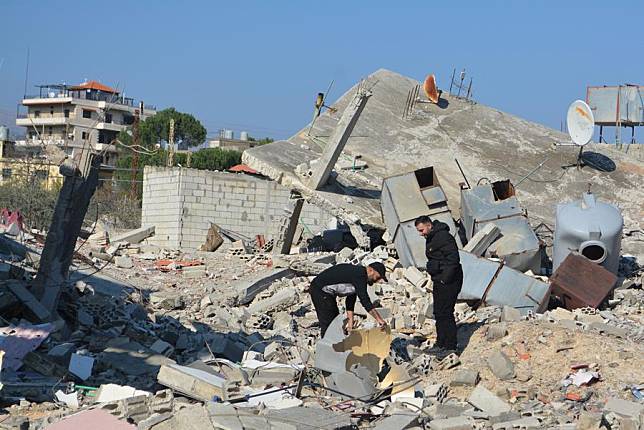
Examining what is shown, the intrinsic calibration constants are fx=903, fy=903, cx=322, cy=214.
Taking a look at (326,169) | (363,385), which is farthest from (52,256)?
(326,169)

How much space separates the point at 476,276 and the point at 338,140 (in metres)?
5.94

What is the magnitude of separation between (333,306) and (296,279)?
20.2 feet

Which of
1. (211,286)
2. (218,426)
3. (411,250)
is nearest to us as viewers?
(218,426)

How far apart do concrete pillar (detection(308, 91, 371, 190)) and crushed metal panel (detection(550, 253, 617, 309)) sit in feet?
19.4

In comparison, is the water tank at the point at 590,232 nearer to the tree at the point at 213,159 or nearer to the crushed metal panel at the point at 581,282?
the crushed metal panel at the point at 581,282

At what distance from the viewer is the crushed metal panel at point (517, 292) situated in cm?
1254

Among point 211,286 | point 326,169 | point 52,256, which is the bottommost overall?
point 211,286

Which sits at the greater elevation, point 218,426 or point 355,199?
point 355,199

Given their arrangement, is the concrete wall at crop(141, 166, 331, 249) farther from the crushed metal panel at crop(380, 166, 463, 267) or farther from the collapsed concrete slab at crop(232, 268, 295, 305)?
the crushed metal panel at crop(380, 166, 463, 267)

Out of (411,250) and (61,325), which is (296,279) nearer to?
(411,250)

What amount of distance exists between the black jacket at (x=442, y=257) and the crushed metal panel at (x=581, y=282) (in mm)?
4106

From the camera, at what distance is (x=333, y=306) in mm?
8906

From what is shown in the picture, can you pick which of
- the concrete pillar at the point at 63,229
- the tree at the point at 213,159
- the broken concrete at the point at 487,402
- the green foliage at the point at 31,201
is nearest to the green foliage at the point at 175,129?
the tree at the point at 213,159

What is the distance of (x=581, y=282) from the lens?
13141 millimetres
